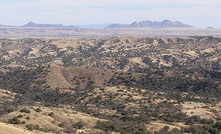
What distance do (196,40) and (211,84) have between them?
A: 118 meters

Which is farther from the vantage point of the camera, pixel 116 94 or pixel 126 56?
pixel 126 56

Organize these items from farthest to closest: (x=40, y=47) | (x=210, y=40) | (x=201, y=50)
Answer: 1. (x=40, y=47)
2. (x=210, y=40)
3. (x=201, y=50)

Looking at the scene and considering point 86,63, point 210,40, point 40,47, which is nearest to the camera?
point 86,63

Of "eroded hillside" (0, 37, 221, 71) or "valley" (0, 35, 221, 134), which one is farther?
"eroded hillside" (0, 37, 221, 71)

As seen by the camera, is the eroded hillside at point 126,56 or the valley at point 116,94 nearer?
the valley at point 116,94

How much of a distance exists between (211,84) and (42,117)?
194 feet


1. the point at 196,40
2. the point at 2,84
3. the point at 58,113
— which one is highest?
the point at 196,40

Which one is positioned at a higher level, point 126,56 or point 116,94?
point 126,56

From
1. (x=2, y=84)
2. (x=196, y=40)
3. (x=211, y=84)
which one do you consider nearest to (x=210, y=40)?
(x=196, y=40)

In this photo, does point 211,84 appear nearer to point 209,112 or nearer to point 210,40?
point 209,112

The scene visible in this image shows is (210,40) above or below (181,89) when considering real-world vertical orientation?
above

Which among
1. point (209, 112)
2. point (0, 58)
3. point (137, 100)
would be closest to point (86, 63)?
point (0, 58)

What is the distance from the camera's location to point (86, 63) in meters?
134

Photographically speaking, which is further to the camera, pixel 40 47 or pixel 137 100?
pixel 40 47
